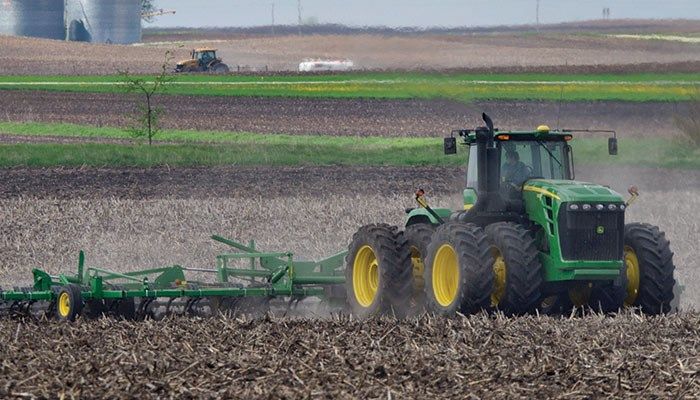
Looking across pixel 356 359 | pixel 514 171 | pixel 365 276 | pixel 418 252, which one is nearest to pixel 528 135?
A: pixel 514 171

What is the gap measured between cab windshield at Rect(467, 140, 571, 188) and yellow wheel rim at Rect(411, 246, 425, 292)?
0.93 m

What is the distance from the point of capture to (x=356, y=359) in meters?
9.60

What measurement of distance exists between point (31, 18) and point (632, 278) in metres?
86.9

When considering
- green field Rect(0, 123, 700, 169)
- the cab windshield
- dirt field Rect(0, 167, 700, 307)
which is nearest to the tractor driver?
the cab windshield

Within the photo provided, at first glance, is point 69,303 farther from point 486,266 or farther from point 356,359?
point 356,359

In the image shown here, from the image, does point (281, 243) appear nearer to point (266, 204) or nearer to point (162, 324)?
point (266, 204)

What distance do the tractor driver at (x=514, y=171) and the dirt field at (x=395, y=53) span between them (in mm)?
15168

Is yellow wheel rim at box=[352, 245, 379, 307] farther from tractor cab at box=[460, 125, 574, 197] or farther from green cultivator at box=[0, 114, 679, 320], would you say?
tractor cab at box=[460, 125, 574, 197]

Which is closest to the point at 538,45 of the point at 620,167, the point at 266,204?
the point at 620,167

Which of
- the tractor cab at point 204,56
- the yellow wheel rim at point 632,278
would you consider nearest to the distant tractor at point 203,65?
the tractor cab at point 204,56

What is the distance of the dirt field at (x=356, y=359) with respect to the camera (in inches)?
337

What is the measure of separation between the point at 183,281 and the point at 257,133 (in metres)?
25.2

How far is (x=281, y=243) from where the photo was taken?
778 inches

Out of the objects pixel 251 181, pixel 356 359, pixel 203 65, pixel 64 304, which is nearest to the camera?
pixel 356 359
